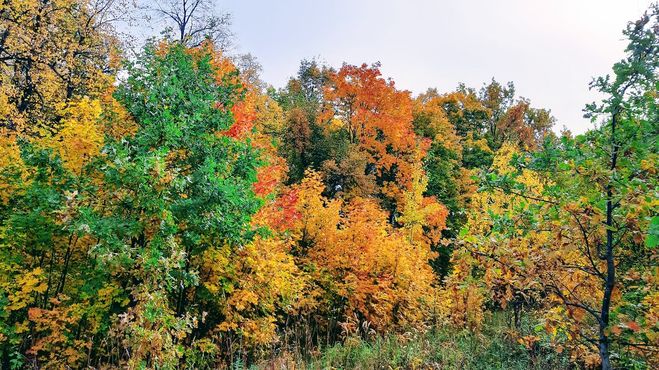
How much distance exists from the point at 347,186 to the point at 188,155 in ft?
40.5

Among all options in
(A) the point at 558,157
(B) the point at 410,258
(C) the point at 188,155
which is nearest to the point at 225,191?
(C) the point at 188,155

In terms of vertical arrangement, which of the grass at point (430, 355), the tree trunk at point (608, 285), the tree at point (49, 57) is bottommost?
the grass at point (430, 355)

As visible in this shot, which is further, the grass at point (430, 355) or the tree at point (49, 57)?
the tree at point (49, 57)

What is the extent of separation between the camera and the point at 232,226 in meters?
8.66

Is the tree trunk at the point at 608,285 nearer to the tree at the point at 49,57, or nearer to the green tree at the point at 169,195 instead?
the green tree at the point at 169,195

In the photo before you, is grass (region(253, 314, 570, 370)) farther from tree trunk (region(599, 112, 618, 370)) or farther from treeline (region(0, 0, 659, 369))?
tree trunk (region(599, 112, 618, 370))

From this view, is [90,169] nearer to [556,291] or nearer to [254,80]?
[556,291]

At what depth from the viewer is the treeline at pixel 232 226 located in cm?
371

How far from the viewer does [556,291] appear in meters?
3.67

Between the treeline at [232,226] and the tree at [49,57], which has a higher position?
the tree at [49,57]

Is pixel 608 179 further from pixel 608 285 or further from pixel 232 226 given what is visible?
pixel 232 226

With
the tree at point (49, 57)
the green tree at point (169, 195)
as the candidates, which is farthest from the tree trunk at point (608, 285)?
the tree at point (49, 57)

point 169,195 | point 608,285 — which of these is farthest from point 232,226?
point 608,285

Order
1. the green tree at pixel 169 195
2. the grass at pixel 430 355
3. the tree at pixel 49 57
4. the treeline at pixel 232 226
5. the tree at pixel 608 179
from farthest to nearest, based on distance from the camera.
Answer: the tree at pixel 49 57
the grass at pixel 430 355
the green tree at pixel 169 195
the treeline at pixel 232 226
the tree at pixel 608 179
